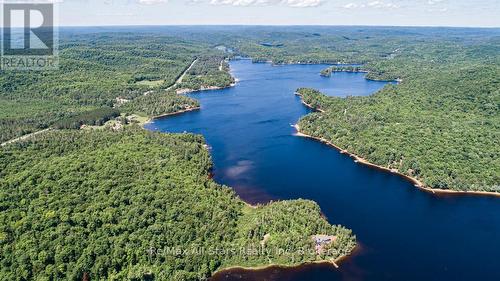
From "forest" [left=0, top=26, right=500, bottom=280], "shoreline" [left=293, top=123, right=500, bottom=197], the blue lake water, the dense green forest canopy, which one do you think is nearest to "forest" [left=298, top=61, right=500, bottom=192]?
"forest" [left=0, top=26, right=500, bottom=280]

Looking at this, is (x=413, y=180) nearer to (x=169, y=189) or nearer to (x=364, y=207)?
(x=364, y=207)

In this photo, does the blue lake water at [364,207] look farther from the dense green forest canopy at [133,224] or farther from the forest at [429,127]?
the forest at [429,127]

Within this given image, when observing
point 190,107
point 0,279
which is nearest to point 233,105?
point 190,107

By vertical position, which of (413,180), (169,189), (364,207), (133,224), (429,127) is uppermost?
(429,127)

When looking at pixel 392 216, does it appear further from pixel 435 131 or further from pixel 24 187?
pixel 24 187

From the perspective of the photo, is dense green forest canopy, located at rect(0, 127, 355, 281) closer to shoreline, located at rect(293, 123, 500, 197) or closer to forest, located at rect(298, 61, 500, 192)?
shoreline, located at rect(293, 123, 500, 197)

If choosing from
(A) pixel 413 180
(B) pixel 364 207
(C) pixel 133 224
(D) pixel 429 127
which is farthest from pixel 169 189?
(D) pixel 429 127
